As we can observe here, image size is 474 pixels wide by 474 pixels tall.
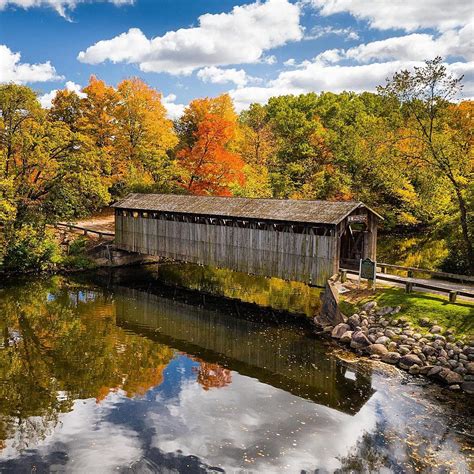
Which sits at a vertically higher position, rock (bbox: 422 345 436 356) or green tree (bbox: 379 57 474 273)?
green tree (bbox: 379 57 474 273)

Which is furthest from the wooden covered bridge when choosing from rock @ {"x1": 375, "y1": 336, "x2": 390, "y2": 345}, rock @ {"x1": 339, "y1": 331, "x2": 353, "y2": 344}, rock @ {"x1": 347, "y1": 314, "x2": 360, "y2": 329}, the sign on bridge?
rock @ {"x1": 375, "y1": 336, "x2": 390, "y2": 345}

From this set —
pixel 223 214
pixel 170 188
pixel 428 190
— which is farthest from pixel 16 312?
pixel 428 190

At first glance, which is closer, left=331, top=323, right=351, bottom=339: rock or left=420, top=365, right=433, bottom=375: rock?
left=420, top=365, right=433, bottom=375: rock

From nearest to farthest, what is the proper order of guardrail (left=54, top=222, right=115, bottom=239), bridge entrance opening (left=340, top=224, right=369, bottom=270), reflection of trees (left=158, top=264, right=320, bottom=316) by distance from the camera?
bridge entrance opening (left=340, top=224, right=369, bottom=270)
reflection of trees (left=158, top=264, right=320, bottom=316)
guardrail (left=54, top=222, right=115, bottom=239)

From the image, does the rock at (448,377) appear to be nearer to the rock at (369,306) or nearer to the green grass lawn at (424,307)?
the green grass lawn at (424,307)

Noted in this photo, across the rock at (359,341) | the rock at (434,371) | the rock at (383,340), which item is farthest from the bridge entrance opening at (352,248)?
the rock at (434,371)

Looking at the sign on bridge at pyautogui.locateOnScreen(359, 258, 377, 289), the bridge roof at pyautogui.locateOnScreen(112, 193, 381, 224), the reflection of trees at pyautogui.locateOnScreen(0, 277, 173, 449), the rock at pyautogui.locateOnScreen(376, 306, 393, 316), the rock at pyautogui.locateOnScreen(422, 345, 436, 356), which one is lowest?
the reflection of trees at pyautogui.locateOnScreen(0, 277, 173, 449)

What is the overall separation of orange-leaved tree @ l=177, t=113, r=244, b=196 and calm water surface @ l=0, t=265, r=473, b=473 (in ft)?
56.7

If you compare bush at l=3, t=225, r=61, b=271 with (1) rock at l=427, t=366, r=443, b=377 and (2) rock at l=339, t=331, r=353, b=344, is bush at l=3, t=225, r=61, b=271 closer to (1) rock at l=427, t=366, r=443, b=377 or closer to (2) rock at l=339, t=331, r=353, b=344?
(2) rock at l=339, t=331, r=353, b=344

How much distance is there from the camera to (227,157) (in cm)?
3784

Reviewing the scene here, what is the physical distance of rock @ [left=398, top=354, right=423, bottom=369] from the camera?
1611 cm

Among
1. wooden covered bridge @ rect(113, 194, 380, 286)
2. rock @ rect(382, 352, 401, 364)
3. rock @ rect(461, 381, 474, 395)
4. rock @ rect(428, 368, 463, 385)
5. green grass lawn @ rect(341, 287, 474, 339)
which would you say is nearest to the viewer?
rock @ rect(461, 381, 474, 395)

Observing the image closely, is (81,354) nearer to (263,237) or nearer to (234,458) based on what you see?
(234,458)

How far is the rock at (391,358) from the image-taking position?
1670 centimetres
